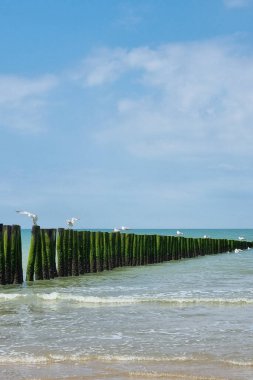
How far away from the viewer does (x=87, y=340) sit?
8.30m

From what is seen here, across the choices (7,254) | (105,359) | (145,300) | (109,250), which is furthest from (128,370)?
(109,250)

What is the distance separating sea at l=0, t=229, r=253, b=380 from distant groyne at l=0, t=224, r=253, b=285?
3.51 feet

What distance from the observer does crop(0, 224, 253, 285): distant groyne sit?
53.1 ft

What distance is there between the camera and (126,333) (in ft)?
28.7

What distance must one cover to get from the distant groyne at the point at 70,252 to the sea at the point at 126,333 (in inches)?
42.1

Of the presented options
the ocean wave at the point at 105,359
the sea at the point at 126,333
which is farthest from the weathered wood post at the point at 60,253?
the ocean wave at the point at 105,359

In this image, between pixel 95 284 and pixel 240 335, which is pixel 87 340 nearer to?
pixel 240 335

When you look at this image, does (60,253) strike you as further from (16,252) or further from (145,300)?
(145,300)

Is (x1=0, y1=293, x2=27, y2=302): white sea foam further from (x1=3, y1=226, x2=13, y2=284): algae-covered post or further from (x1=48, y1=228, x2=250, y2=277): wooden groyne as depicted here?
(x1=48, y1=228, x2=250, y2=277): wooden groyne

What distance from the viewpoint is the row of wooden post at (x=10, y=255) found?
15.9m

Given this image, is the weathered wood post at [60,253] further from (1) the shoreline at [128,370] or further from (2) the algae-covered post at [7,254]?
(1) the shoreline at [128,370]

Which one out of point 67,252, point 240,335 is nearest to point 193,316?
point 240,335

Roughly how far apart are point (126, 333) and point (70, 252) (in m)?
10.8

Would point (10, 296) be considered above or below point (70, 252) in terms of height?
below
